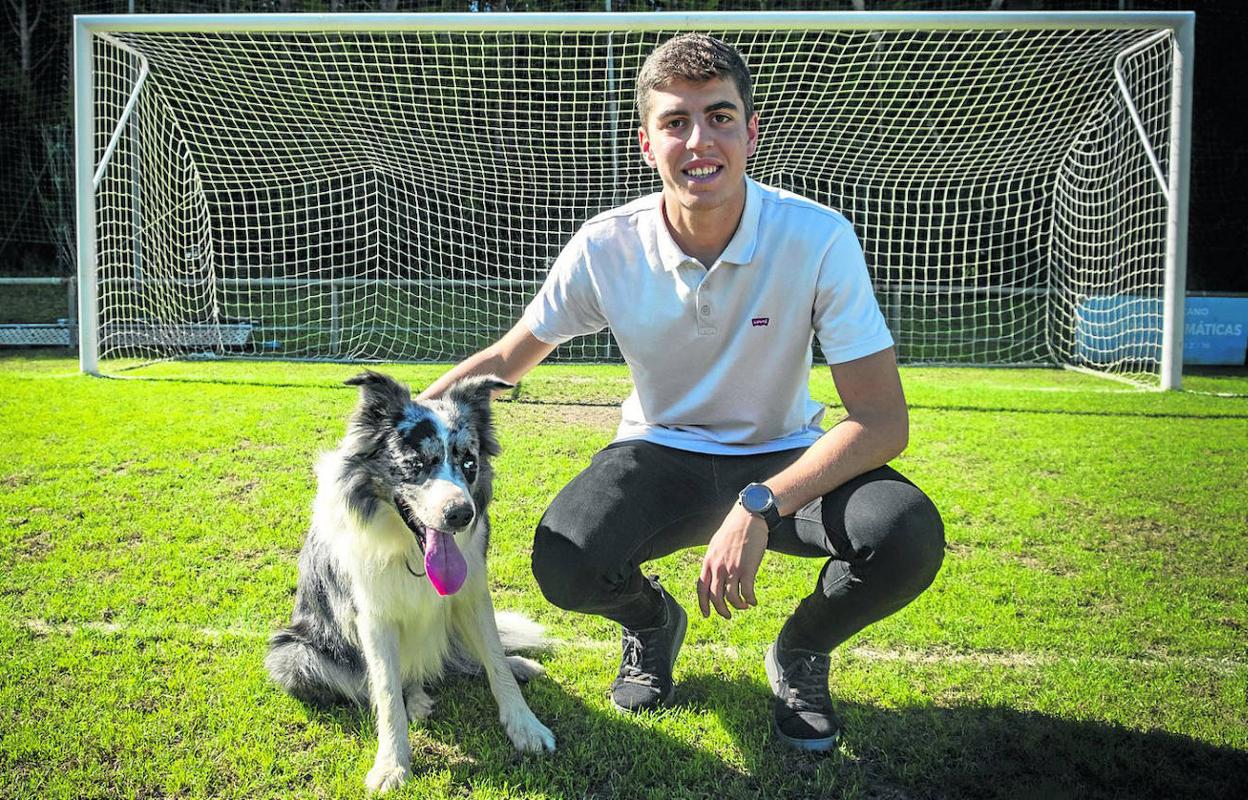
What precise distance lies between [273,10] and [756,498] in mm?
15450

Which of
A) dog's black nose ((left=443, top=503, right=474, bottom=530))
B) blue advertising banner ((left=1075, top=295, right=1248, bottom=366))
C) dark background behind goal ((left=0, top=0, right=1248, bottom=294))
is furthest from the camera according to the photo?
dark background behind goal ((left=0, top=0, right=1248, bottom=294))

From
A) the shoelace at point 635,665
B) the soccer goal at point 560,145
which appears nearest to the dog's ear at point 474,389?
the shoelace at point 635,665

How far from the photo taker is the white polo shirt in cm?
256

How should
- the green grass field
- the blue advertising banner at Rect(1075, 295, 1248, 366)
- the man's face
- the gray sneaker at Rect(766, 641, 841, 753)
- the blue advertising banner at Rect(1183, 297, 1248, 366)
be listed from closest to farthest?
the green grass field
the gray sneaker at Rect(766, 641, 841, 753)
the man's face
the blue advertising banner at Rect(1075, 295, 1248, 366)
the blue advertising banner at Rect(1183, 297, 1248, 366)

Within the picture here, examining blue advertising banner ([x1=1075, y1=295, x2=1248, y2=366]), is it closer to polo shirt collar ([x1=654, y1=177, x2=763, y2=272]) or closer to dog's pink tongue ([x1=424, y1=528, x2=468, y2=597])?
polo shirt collar ([x1=654, y1=177, x2=763, y2=272])

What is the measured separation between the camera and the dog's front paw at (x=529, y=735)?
8.02 ft

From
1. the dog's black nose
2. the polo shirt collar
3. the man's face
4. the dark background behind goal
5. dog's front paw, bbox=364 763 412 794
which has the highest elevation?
the dark background behind goal

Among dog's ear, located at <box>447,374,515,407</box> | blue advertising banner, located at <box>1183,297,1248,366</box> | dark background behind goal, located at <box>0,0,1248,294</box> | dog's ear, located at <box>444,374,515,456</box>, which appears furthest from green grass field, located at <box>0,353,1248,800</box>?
dark background behind goal, located at <box>0,0,1248,294</box>

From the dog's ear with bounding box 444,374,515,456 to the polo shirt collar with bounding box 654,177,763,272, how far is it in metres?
0.63

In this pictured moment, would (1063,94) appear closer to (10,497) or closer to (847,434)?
(847,434)

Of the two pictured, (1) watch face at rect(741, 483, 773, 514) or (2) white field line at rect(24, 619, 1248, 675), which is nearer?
(1) watch face at rect(741, 483, 773, 514)

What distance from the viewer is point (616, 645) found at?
3133 mm

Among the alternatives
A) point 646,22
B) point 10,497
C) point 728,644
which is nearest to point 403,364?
point 646,22

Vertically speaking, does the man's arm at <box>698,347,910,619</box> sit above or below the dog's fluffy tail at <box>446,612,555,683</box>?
above
